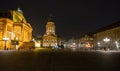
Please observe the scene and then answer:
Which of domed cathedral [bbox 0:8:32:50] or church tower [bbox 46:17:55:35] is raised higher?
church tower [bbox 46:17:55:35]

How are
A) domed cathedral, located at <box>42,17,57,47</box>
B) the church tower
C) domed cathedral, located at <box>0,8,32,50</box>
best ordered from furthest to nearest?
1. the church tower
2. domed cathedral, located at <box>42,17,57,47</box>
3. domed cathedral, located at <box>0,8,32,50</box>

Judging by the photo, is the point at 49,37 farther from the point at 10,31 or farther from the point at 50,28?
the point at 10,31

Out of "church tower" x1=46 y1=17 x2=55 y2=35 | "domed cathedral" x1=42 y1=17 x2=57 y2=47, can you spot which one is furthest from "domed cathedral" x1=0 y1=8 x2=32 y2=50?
"church tower" x1=46 y1=17 x2=55 y2=35

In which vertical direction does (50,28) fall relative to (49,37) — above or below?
above

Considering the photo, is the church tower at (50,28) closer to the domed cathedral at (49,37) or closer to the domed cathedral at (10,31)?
the domed cathedral at (49,37)

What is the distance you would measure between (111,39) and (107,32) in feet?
27.0

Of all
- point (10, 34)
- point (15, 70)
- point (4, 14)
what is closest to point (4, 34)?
point (10, 34)

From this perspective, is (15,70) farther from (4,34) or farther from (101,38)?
(101,38)

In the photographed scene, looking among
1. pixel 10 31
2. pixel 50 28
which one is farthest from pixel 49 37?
pixel 10 31

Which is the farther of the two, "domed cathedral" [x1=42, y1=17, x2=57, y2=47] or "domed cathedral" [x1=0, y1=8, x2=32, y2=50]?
"domed cathedral" [x1=42, y1=17, x2=57, y2=47]

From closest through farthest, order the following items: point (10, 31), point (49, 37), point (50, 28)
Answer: point (10, 31) → point (49, 37) → point (50, 28)

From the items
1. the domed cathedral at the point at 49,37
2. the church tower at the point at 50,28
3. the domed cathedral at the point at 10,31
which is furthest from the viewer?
the church tower at the point at 50,28

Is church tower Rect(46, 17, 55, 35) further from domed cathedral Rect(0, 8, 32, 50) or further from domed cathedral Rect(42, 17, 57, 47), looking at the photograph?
domed cathedral Rect(0, 8, 32, 50)

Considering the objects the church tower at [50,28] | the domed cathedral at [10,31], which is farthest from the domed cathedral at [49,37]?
the domed cathedral at [10,31]
